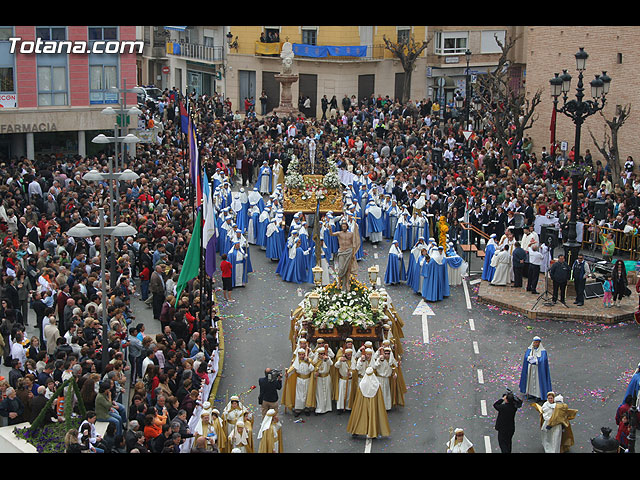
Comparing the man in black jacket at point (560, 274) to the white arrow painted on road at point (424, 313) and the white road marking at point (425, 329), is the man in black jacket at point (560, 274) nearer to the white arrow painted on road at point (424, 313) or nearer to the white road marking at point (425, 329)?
the white arrow painted on road at point (424, 313)

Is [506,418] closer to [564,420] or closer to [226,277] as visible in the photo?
[564,420]

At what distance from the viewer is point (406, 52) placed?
54.3 metres

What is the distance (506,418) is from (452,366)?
453 cm

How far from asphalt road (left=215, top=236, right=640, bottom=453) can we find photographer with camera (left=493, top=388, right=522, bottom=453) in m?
0.54

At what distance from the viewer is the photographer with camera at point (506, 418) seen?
14.0 m

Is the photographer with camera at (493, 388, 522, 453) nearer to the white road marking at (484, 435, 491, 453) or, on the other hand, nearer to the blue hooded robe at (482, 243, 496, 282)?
the white road marking at (484, 435, 491, 453)

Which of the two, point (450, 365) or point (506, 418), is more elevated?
point (506, 418)

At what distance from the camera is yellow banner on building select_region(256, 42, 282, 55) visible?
176 feet

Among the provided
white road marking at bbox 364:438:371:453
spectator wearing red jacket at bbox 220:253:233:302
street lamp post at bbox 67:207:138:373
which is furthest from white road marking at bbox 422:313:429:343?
street lamp post at bbox 67:207:138:373

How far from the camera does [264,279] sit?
2480 centimetres

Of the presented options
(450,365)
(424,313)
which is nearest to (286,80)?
(424,313)

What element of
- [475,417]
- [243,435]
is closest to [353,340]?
[475,417]

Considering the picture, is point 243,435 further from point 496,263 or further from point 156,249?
point 496,263
